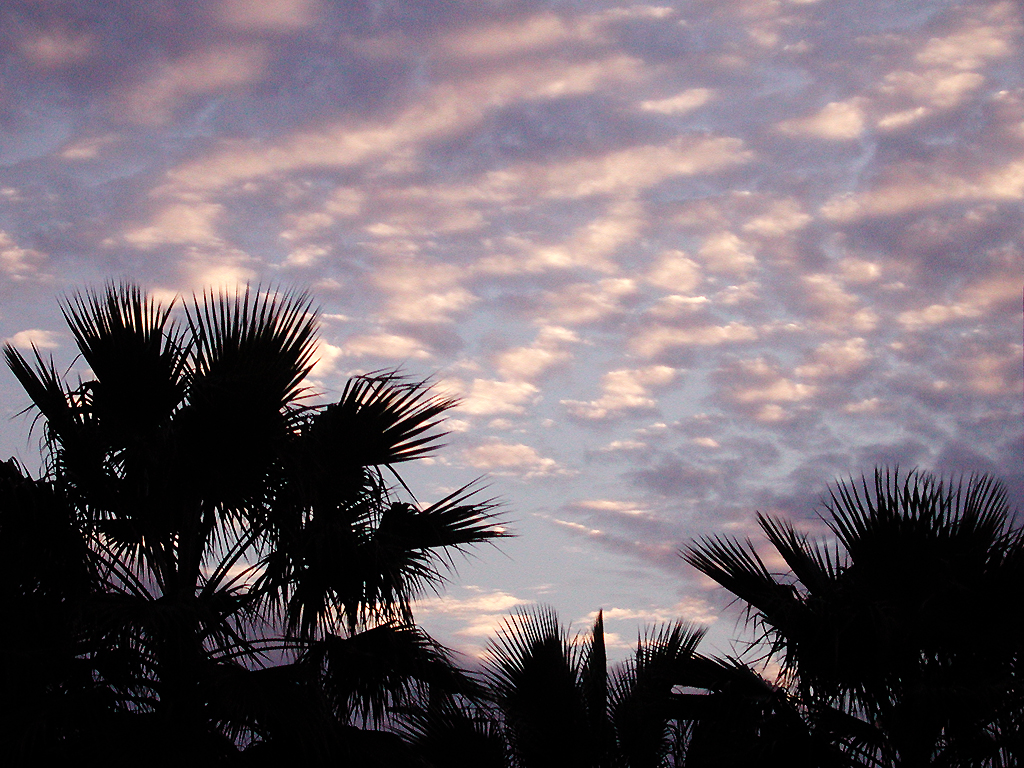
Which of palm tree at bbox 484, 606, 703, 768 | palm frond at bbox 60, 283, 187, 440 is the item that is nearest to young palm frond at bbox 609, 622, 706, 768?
palm tree at bbox 484, 606, 703, 768

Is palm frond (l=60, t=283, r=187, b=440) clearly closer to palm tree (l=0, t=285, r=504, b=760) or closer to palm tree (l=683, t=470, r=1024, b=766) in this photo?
palm tree (l=0, t=285, r=504, b=760)

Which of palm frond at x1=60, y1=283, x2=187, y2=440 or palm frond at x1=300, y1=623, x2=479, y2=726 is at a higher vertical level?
palm frond at x1=60, y1=283, x2=187, y2=440

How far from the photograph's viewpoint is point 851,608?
7777mm

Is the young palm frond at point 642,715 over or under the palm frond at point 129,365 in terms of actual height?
under

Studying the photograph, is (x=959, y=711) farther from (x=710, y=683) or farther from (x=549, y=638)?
(x=549, y=638)

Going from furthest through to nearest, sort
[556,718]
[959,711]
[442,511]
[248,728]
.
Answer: [556,718] < [442,511] < [959,711] < [248,728]

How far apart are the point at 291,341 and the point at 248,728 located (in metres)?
3.31

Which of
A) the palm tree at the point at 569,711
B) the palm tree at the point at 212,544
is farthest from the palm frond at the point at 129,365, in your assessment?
the palm tree at the point at 569,711

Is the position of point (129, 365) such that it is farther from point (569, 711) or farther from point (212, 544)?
point (569, 711)

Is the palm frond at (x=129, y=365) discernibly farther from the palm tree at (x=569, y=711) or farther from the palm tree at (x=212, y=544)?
the palm tree at (x=569, y=711)

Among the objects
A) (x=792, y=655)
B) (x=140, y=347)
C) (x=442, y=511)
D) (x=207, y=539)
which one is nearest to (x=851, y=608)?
(x=792, y=655)

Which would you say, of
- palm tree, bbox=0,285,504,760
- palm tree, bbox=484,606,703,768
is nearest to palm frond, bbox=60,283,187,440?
palm tree, bbox=0,285,504,760

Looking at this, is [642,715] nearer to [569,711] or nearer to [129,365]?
[569,711]

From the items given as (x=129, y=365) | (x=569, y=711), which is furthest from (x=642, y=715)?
(x=129, y=365)
